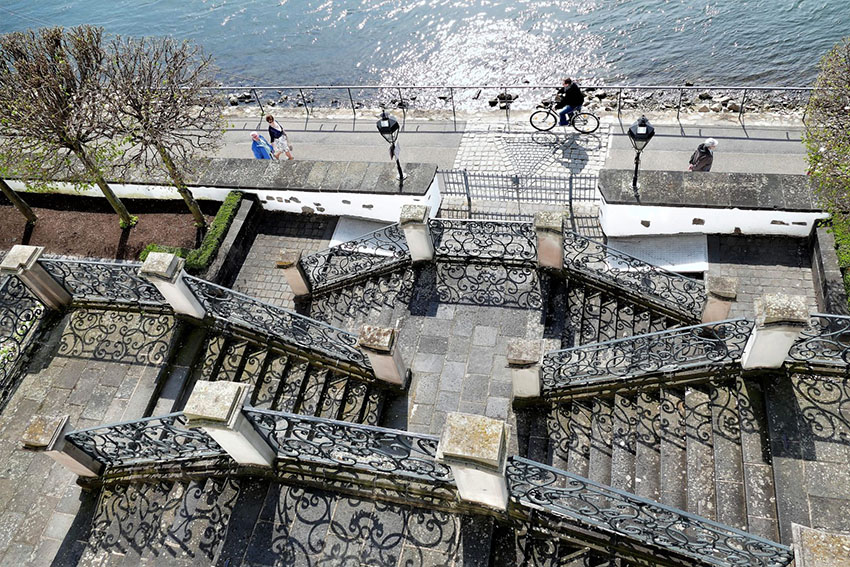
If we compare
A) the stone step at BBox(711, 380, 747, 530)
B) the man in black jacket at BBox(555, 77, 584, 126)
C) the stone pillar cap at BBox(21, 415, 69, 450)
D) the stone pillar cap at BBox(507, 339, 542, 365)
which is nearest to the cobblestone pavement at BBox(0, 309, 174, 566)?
the stone pillar cap at BBox(21, 415, 69, 450)

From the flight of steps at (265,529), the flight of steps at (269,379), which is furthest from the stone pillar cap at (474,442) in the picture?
the flight of steps at (269,379)

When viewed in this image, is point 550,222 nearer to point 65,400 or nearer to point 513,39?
point 65,400

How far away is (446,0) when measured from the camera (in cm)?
2972

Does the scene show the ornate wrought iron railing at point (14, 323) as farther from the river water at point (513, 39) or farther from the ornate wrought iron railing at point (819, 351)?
the river water at point (513, 39)

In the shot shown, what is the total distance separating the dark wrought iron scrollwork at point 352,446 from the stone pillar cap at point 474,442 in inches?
18.6

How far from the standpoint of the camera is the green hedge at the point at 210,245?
12.9 metres

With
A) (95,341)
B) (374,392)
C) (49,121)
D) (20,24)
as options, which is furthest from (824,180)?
(20,24)

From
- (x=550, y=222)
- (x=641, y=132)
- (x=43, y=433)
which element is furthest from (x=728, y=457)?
(x=43, y=433)

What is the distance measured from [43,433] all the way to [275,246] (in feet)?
23.3

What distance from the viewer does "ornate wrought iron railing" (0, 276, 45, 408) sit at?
9.67m

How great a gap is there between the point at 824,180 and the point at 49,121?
1458cm

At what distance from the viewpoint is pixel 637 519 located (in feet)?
21.1

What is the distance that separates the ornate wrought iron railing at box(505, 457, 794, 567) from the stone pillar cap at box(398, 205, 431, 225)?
4.54 metres

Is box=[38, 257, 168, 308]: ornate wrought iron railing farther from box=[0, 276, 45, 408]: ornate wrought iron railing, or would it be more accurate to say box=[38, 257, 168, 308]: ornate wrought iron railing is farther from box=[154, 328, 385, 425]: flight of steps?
box=[154, 328, 385, 425]: flight of steps
